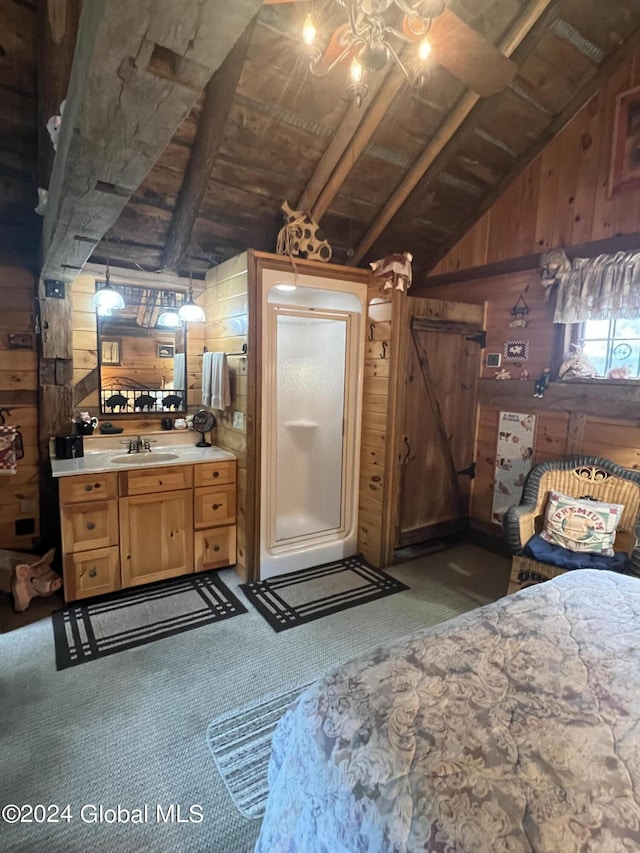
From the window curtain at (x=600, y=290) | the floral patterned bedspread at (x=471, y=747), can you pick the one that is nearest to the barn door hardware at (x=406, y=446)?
the window curtain at (x=600, y=290)

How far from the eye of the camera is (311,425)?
3.78 m

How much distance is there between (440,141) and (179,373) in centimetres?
254

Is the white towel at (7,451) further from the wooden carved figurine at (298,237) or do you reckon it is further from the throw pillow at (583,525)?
the throw pillow at (583,525)

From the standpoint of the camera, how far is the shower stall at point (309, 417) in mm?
3100

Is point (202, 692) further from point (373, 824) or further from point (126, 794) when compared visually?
point (373, 824)

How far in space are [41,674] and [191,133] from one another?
10.1 ft

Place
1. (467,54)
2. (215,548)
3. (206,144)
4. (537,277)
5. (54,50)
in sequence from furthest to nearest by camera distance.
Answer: (537,277) < (215,548) < (206,144) < (54,50) < (467,54)

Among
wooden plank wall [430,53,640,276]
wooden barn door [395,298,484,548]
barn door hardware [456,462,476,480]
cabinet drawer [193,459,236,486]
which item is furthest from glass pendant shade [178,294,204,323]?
barn door hardware [456,462,476,480]

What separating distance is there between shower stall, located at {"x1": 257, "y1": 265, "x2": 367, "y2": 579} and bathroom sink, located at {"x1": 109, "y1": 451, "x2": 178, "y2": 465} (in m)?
0.67

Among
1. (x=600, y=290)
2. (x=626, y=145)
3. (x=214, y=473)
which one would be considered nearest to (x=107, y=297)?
(x=214, y=473)

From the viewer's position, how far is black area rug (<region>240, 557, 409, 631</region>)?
9.05 ft

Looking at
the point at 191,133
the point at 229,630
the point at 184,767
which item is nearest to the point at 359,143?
the point at 191,133

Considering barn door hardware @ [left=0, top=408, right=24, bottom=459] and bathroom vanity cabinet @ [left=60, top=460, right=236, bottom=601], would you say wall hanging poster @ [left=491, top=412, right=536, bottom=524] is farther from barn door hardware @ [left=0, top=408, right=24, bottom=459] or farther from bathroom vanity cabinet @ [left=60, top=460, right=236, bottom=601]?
barn door hardware @ [left=0, top=408, right=24, bottom=459]

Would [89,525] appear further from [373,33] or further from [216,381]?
[373,33]
